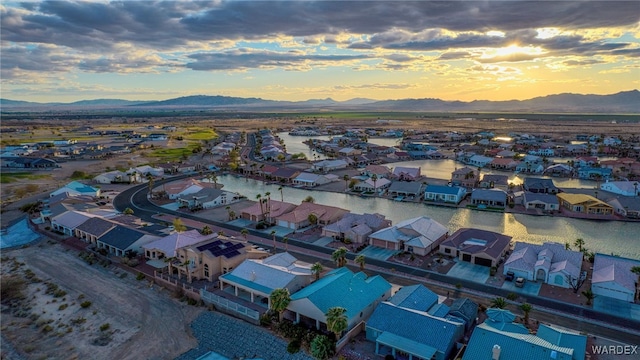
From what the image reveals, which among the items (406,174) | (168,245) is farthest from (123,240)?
(406,174)

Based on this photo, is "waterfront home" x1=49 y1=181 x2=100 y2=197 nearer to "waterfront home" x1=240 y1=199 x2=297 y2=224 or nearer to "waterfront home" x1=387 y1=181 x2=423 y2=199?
"waterfront home" x1=240 y1=199 x2=297 y2=224

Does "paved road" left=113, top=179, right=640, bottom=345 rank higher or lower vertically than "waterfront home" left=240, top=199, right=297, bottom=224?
lower

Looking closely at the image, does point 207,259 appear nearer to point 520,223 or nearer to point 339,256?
point 339,256

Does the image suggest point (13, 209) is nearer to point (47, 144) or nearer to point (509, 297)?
point (509, 297)

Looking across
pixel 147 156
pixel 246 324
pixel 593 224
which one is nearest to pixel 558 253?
pixel 593 224

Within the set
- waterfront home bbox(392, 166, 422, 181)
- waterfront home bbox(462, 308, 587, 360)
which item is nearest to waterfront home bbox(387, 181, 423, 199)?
waterfront home bbox(392, 166, 422, 181)

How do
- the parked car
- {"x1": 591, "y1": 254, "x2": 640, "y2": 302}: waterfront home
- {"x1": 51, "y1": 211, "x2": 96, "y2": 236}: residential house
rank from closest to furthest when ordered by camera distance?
1. {"x1": 591, "y1": 254, "x2": 640, "y2": 302}: waterfront home
2. the parked car
3. {"x1": 51, "y1": 211, "x2": 96, "y2": 236}: residential house
